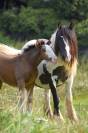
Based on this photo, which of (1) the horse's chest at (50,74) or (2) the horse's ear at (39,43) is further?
(1) the horse's chest at (50,74)

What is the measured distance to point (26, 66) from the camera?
27.6ft

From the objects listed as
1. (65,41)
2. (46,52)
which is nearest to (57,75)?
(65,41)

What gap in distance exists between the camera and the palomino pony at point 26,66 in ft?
27.3

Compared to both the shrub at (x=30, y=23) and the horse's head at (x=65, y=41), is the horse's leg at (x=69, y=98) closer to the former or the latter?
the horse's head at (x=65, y=41)

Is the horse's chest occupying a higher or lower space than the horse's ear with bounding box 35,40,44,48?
lower

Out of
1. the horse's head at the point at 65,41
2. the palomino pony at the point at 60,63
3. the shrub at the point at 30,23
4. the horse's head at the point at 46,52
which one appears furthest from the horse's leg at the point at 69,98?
the shrub at the point at 30,23

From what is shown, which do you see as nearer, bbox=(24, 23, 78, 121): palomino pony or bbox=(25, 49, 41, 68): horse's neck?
bbox=(25, 49, 41, 68): horse's neck

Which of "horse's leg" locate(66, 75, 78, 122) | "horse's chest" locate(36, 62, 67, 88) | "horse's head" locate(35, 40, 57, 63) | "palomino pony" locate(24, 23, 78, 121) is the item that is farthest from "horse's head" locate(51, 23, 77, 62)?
"horse's leg" locate(66, 75, 78, 122)

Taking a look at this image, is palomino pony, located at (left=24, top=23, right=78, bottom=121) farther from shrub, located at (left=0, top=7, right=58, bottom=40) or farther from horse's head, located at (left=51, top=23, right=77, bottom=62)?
shrub, located at (left=0, top=7, right=58, bottom=40)

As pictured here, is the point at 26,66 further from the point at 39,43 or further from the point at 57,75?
the point at 57,75

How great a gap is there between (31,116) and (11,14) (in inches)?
550

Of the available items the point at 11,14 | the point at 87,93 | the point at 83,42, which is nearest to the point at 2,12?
the point at 11,14

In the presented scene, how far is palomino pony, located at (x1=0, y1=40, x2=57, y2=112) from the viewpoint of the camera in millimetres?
8328

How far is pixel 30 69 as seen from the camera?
27.5ft
